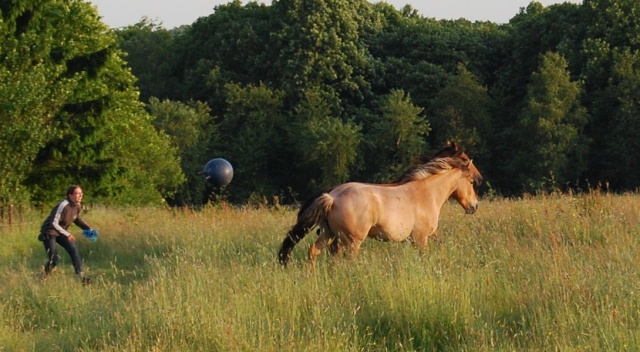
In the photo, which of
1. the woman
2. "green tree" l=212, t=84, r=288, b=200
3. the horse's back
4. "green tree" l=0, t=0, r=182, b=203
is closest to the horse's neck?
the horse's back

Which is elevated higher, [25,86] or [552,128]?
[25,86]

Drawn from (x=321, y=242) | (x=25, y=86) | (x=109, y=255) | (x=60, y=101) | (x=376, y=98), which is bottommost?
(x=109, y=255)

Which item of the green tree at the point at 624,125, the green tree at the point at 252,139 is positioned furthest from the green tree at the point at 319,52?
the green tree at the point at 624,125

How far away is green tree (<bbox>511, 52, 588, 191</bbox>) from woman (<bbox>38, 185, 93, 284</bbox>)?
33513 mm

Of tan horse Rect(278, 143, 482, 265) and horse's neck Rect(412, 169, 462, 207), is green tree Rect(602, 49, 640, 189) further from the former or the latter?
tan horse Rect(278, 143, 482, 265)

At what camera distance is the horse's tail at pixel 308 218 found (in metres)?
10.6

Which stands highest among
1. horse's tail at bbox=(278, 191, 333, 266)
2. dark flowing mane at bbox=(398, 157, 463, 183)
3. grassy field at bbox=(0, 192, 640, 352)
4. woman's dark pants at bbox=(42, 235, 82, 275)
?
dark flowing mane at bbox=(398, 157, 463, 183)

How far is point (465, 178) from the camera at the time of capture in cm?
1255

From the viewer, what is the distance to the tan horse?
10.6 metres

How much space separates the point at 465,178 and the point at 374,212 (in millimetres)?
2337

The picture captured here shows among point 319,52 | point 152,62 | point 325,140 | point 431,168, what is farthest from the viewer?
point 152,62

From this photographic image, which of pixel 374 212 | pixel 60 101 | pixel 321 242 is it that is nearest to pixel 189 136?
pixel 60 101

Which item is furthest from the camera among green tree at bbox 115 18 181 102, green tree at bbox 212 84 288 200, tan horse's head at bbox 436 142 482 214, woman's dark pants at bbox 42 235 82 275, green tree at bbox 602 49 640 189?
green tree at bbox 115 18 181 102

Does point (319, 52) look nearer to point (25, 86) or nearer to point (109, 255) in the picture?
point (25, 86)
